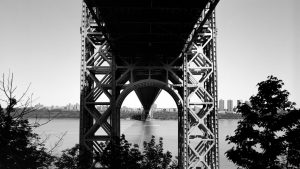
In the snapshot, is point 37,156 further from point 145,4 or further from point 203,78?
point 203,78

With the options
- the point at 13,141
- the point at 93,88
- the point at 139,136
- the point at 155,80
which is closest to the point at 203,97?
the point at 155,80

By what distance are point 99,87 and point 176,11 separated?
6.46 meters

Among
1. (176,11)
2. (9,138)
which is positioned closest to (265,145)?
(176,11)

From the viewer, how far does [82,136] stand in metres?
15.9

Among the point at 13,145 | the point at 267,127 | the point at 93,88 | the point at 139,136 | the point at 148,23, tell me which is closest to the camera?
the point at 13,145

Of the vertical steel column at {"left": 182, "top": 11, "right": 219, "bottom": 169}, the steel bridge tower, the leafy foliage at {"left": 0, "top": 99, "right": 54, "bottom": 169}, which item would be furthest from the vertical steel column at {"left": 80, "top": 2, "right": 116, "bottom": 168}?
the leafy foliage at {"left": 0, "top": 99, "right": 54, "bottom": 169}

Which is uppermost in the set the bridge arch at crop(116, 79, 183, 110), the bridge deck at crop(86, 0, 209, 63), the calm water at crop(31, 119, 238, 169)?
the bridge deck at crop(86, 0, 209, 63)

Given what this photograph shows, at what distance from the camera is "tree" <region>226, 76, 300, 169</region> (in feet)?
32.1

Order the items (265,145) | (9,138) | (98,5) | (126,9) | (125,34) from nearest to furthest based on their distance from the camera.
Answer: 1. (9,138)
2. (265,145)
3. (98,5)
4. (126,9)
5. (125,34)

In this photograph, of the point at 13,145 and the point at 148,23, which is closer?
the point at 13,145

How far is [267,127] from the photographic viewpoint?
396 inches

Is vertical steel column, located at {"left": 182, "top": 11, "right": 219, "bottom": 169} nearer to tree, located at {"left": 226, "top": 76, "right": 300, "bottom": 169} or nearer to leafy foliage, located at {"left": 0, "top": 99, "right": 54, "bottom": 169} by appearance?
tree, located at {"left": 226, "top": 76, "right": 300, "bottom": 169}

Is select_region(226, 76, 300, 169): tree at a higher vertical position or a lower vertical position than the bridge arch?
lower

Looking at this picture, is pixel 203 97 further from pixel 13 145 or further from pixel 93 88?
pixel 13 145
